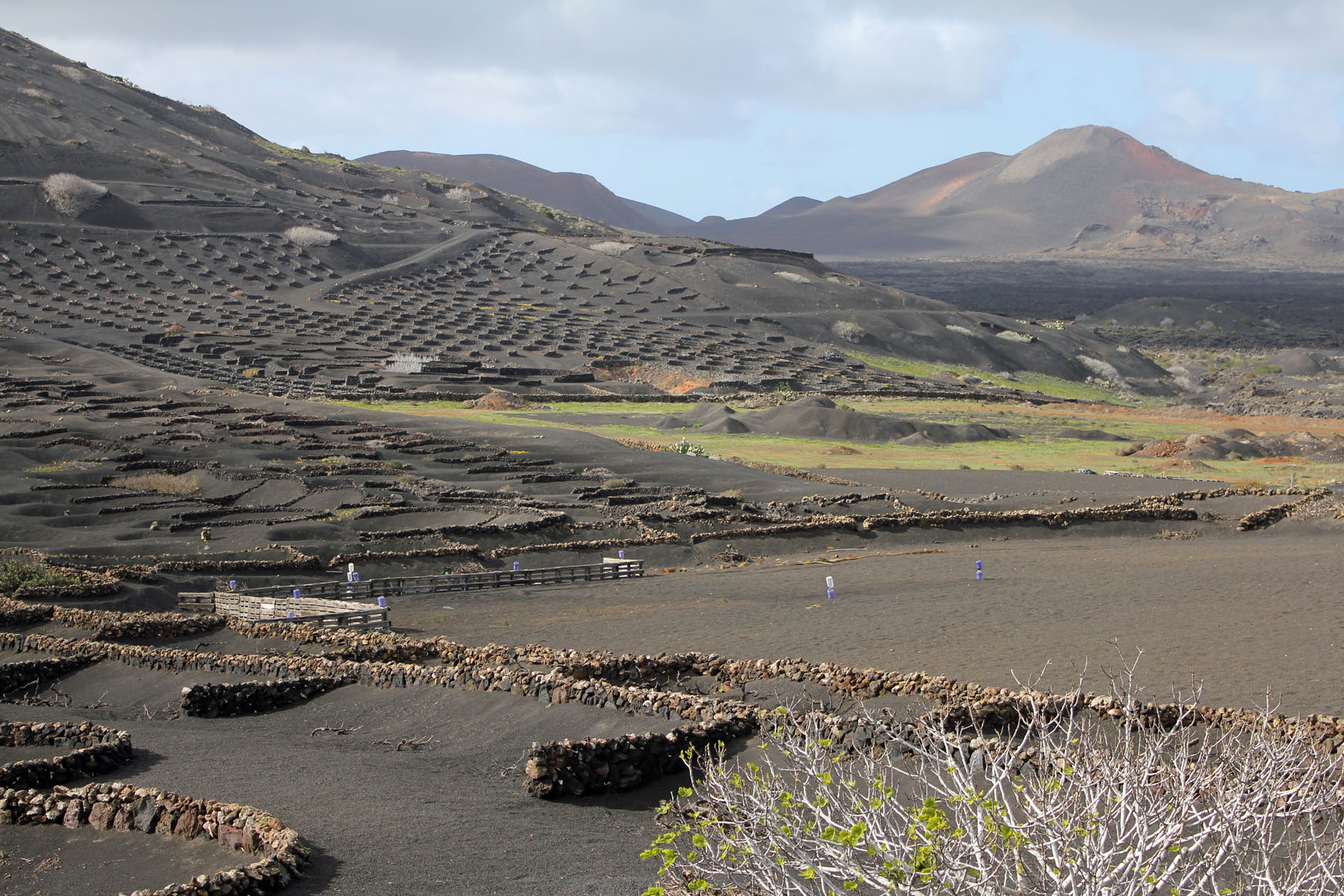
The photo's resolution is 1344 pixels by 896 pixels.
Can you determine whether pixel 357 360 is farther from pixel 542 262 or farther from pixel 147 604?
pixel 147 604

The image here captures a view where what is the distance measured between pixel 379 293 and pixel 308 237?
51.5 feet

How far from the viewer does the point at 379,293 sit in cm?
10731

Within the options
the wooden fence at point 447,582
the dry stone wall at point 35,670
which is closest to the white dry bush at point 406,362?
the wooden fence at point 447,582

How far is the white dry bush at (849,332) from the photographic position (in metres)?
107

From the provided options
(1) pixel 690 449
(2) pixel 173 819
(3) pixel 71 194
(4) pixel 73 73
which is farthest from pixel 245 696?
(4) pixel 73 73

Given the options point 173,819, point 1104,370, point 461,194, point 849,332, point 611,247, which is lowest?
point 173,819

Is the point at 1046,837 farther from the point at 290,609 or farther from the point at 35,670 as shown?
the point at 290,609

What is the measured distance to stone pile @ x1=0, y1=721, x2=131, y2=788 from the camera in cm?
1119

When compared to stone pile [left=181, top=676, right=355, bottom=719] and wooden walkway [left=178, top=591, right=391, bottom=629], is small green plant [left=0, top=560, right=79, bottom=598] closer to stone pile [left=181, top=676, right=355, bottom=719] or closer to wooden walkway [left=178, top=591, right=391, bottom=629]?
wooden walkway [left=178, top=591, right=391, bottom=629]

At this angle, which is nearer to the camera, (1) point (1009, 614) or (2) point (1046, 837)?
(2) point (1046, 837)

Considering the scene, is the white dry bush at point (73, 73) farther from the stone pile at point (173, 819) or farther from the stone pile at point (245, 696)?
the stone pile at point (173, 819)

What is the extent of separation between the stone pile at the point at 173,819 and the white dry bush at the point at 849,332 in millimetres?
98933

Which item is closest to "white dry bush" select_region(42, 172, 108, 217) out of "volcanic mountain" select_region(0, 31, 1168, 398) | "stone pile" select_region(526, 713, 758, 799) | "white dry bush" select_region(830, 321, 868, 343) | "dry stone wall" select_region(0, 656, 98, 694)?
"volcanic mountain" select_region(0, 31, 1168, 398)

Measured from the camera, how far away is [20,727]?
42.8 ft
